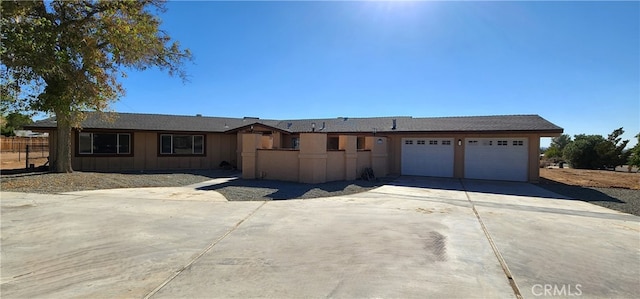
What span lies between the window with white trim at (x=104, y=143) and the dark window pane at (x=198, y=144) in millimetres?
3495

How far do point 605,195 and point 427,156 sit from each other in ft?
25.2

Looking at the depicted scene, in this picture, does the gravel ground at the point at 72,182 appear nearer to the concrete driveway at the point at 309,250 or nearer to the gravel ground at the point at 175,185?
the gravel ground at the point at 175,185

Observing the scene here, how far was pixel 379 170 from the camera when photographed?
16.7 metres

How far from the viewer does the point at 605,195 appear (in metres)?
11.7

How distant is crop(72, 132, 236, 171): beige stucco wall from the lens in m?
17.6

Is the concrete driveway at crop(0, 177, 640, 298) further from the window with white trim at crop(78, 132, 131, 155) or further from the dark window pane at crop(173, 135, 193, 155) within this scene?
the dark window pane at crop(173, 135, 193, 155)

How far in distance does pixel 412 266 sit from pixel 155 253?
3.79 meters

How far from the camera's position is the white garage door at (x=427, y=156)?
17.3m

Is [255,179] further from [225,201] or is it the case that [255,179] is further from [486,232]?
[486,232]

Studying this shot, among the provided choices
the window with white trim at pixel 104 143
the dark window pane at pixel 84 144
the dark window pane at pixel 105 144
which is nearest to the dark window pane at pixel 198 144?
the window with white trim at pixel 104 143

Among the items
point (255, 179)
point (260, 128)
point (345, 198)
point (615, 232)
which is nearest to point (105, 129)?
point (260, 128)

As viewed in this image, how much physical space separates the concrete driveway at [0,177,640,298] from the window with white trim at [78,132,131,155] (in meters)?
9.68

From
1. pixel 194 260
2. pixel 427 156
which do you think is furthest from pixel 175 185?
pixel 427 156

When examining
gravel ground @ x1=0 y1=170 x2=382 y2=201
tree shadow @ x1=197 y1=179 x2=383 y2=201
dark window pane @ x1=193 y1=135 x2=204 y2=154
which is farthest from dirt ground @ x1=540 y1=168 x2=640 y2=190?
dark window pane @ x1=193 y1=135 x2=204 y2=154
